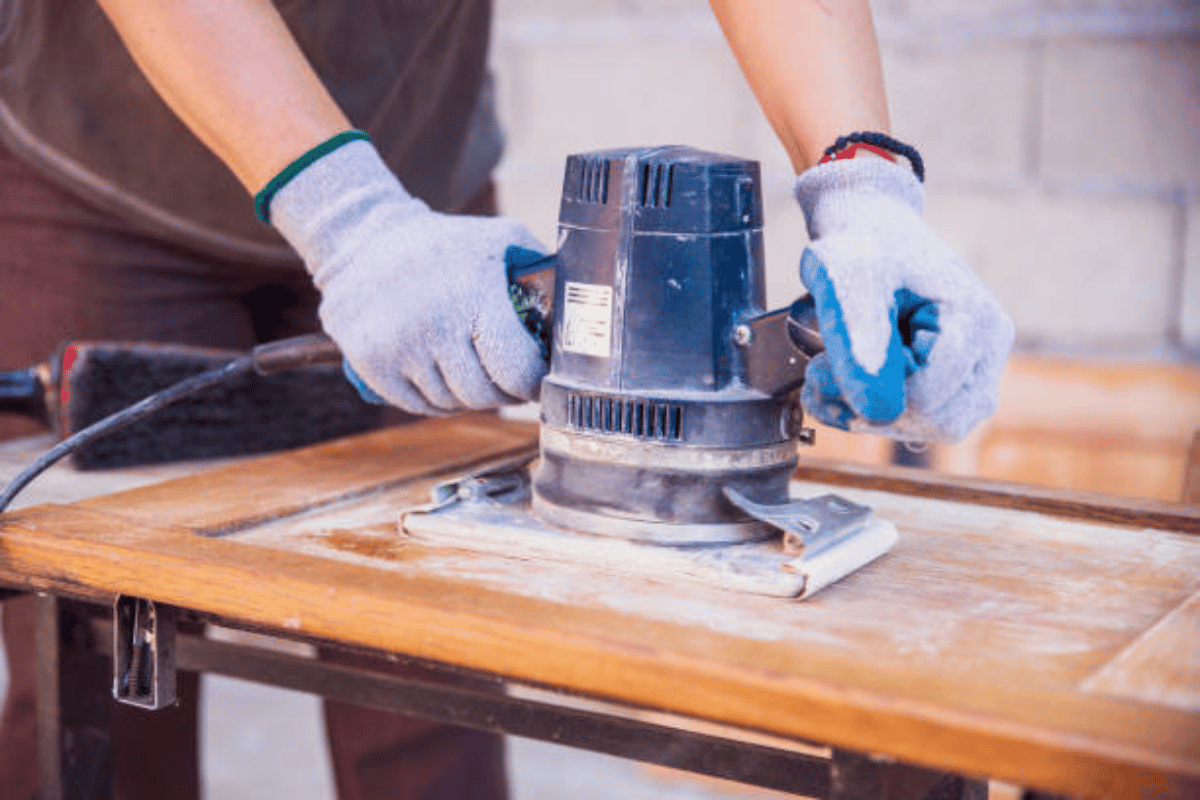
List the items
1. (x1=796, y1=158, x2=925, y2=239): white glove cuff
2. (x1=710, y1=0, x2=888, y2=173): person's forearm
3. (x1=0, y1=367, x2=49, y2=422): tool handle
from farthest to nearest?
1. (x1=0, y1=367, x2=49, y2=422): tool handle
2. (x1=710, y1=0, x2=888, y2=173): person's forearm
3. (x1=796, y1=158, x2=925, y2=239): white glove cuff

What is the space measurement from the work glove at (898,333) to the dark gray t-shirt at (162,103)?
22.4 inches

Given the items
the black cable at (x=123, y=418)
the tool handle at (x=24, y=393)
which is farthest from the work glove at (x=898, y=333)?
the tool handle at (x=24, y=393)

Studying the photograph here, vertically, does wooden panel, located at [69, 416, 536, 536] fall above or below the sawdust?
above

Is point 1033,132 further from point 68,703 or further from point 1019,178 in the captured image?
point 68,703

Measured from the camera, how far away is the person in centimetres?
83

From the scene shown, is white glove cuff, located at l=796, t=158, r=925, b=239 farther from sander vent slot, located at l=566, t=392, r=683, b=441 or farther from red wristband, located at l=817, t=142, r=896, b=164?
sander vent slot, located at l=566, t=392, r=683, b=441

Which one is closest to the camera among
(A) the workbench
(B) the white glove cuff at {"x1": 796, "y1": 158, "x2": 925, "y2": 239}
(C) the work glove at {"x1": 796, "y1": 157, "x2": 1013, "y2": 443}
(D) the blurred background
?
(A) the workbench

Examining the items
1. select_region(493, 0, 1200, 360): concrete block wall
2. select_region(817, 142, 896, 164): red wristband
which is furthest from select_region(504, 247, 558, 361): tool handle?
select_region(493, 0, 1200, 360): concrete block wall

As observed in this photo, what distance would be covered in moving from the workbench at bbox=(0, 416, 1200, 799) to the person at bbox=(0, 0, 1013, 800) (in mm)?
117

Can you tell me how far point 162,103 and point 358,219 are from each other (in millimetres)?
382

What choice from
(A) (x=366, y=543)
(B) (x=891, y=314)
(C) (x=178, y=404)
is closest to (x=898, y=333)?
(B) (x=891, y=314)

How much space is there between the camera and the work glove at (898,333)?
774 millimetres

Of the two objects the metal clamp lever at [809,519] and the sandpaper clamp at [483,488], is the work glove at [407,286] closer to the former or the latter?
the sandpaper clamp at [483,488]

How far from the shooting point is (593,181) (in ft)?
2.81
